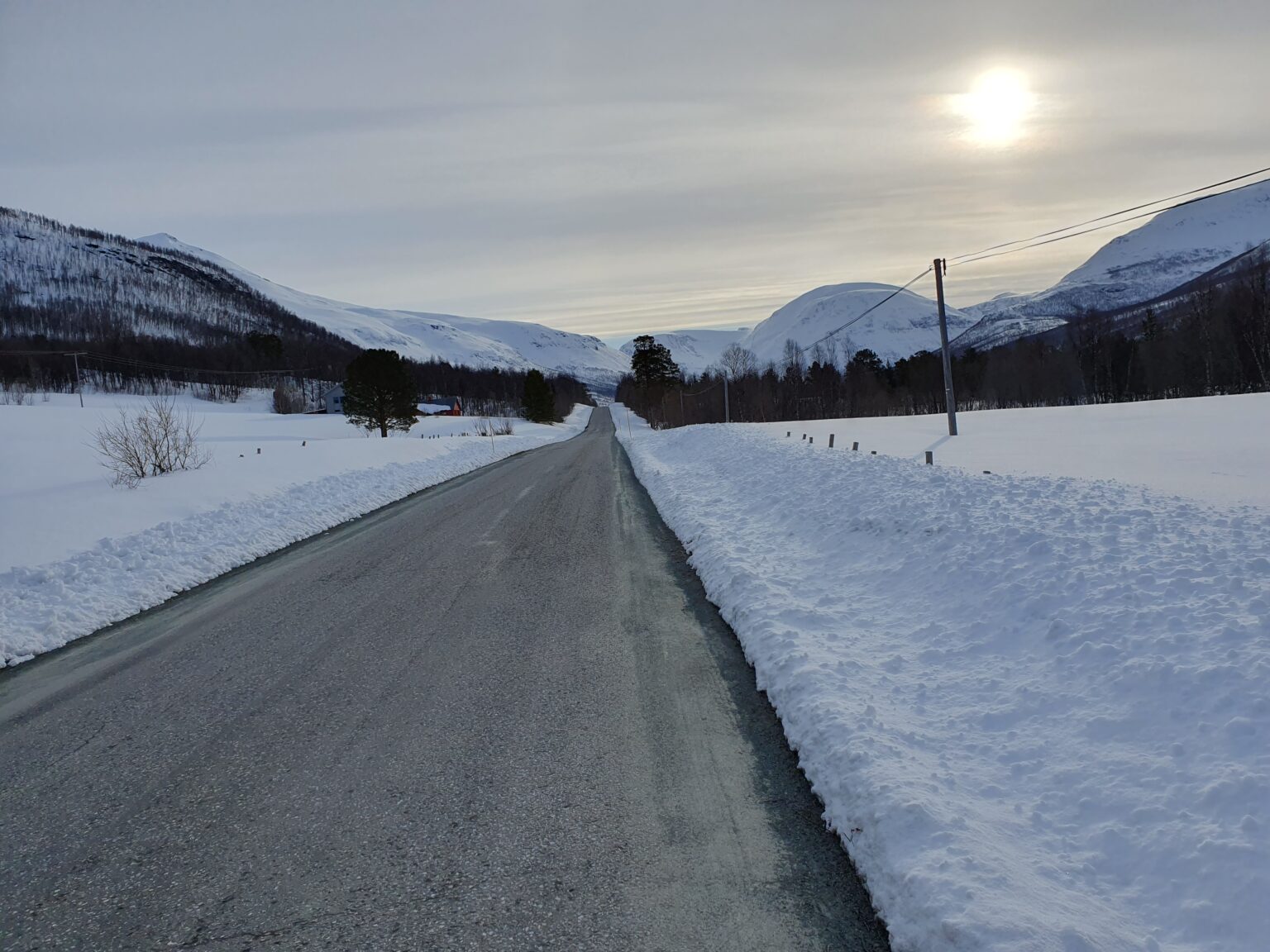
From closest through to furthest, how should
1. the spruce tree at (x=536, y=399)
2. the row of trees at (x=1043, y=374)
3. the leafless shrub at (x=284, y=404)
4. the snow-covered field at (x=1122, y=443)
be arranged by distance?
the snow-covered field at (x=1122, y=443), the row of trees at (x=1043, y=374), the spruce tree at (x=536, y=399), the leafless shrub at (x=284, y=404)

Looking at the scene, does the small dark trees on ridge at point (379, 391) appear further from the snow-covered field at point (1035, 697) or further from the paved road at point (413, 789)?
the snow-covered field at point (1035, 697)

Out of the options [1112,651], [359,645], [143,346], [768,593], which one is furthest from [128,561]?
[143,346]

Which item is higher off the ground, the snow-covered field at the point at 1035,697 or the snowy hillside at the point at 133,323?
the snowy hillside at the point at 133,323

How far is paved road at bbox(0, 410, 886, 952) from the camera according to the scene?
9.04ft

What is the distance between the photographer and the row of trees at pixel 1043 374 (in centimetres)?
4947

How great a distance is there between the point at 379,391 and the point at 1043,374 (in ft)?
204

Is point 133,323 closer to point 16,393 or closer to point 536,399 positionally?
point 16,393

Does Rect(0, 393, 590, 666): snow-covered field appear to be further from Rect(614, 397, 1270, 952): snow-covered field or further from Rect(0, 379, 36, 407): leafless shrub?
Rect(0, 379, 36, 407): leafless shrub

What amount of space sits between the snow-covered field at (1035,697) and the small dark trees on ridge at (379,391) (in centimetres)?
4802

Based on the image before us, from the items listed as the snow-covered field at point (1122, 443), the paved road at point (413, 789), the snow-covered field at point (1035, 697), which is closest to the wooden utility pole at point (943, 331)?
the snow-covered field at point (1122, 443)

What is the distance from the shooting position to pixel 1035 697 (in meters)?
4.36

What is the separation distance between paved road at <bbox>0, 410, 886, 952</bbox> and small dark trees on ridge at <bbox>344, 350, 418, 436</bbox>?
47.6 m

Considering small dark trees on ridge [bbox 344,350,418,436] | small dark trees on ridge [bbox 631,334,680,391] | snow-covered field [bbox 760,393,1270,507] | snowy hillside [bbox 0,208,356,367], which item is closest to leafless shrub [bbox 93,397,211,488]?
snow-covered field [bbox 760,393,1270,507]

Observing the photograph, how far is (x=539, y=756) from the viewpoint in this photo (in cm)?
397
